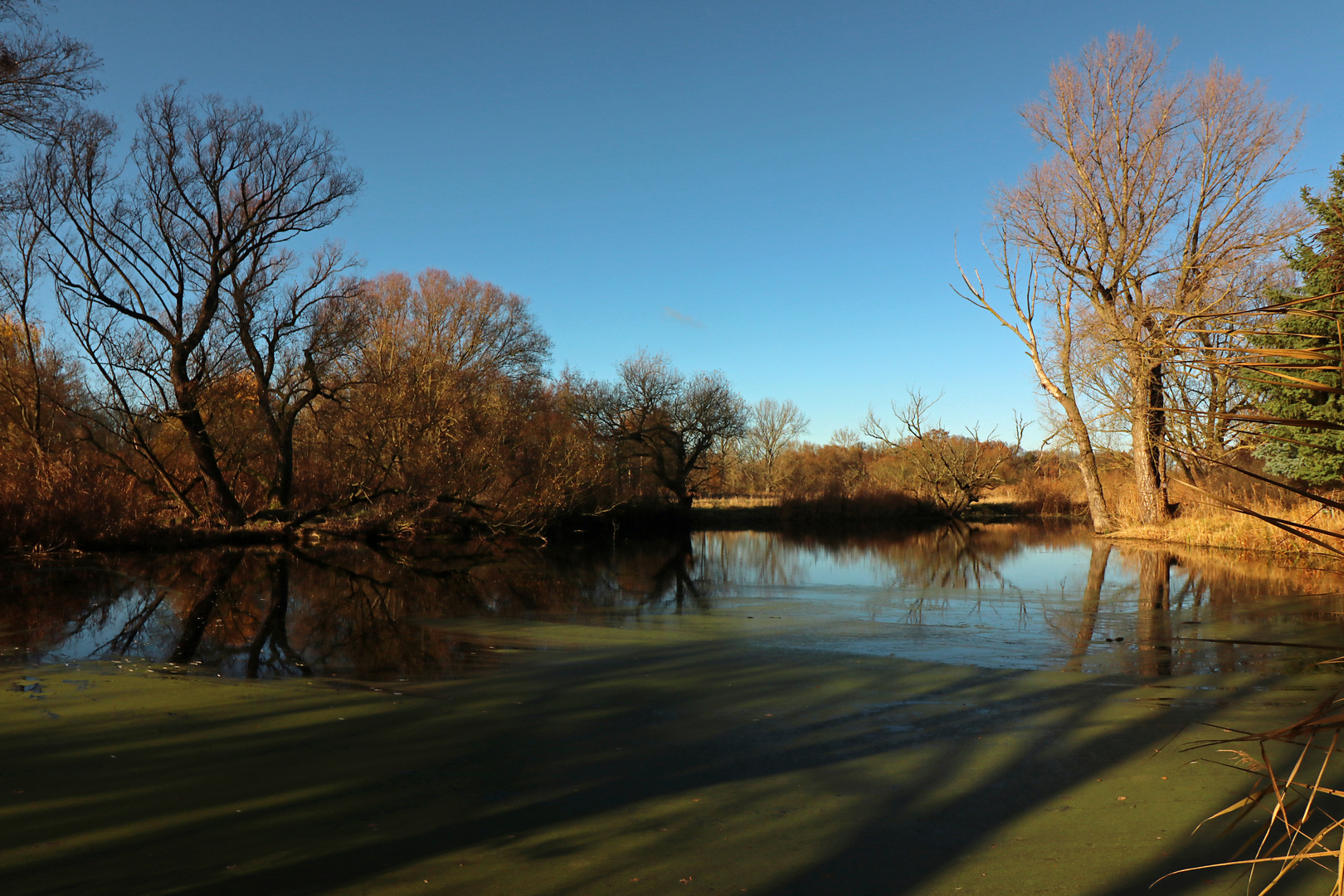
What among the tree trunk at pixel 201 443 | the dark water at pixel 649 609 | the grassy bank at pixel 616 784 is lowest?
the grassy bank at pixel 616 784

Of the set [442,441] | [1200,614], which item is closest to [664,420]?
[442,441]

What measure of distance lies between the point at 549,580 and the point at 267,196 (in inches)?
451

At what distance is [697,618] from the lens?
31.2 feet

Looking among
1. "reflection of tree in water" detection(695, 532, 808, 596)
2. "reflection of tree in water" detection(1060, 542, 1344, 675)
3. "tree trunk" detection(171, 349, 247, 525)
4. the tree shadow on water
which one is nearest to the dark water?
"reflection of tree in water" detection(1060, 542, 1344, 675)

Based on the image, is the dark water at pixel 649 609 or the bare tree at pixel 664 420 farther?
the bare tree at pixel 664 420

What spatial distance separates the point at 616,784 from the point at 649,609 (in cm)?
654

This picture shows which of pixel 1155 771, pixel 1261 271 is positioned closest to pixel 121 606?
pixel 1155 771

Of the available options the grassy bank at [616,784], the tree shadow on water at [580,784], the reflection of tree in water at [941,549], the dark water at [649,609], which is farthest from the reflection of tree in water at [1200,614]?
the reflection of tree in water at [941,549]

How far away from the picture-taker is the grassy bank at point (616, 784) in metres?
3.03

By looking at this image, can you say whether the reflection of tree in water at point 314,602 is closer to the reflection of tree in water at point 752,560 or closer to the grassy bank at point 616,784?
the reflection of tree in water at point 752,560

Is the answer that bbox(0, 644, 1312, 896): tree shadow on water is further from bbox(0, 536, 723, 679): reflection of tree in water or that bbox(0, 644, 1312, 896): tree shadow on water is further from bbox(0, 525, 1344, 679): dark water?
bbox(0, 536, 723, 679): reflection of tree in water

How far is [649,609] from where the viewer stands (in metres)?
10.4

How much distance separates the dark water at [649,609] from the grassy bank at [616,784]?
2.99 feet

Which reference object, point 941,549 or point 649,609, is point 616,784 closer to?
point 649,609
